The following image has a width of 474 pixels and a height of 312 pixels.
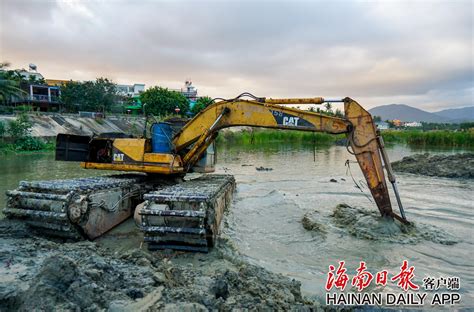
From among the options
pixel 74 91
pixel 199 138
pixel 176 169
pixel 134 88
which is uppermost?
pixel 134 88

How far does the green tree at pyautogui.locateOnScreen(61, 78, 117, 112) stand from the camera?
4759 cm

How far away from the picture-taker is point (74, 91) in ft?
156

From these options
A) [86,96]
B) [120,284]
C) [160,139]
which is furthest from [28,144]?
[120,284]

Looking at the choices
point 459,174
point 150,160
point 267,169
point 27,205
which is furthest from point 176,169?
point 459,174

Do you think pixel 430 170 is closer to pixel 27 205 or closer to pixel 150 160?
pixel 150 160

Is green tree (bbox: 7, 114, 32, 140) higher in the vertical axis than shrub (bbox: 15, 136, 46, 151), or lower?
higher

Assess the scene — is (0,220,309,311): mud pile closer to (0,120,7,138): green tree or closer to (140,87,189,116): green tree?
(0,120,7,138): green tree

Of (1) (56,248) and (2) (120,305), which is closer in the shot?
(2) (120,305)

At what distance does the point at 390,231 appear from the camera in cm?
669

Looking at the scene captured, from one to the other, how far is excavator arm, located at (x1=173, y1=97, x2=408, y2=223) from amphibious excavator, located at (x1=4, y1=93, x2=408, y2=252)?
2 centimetres

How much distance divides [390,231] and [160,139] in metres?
5.26

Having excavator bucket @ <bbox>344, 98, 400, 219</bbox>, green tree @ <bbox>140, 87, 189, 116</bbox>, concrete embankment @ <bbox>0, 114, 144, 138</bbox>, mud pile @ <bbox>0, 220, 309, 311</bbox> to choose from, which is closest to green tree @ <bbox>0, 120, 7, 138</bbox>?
concrete embankment @ <bbox>0, 114, 144, 138</bbox>

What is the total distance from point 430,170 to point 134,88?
273ft

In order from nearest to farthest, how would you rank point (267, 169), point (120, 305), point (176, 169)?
point (120, 305) → point (176, 169) → point (267, 169)
